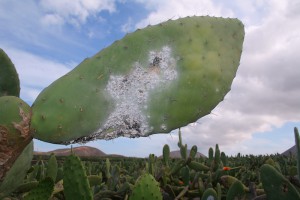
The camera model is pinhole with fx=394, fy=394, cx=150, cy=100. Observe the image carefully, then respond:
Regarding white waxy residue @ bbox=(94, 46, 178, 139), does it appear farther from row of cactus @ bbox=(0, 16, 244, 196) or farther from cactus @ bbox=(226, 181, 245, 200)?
cactus @ bbox=(226, 181, 245, 200)

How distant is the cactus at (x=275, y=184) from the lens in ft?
4.10

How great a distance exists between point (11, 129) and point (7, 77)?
1.62 feet

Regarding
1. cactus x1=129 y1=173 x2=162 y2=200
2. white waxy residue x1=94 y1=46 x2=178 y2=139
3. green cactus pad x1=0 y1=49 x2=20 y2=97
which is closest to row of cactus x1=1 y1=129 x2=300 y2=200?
cactus x1=129 y1=173 x2=162 y2=200

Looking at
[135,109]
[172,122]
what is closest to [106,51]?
[135,109]

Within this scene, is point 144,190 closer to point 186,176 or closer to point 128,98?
point 128,98

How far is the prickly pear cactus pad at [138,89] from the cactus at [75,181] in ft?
0.69

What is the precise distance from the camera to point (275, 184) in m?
1.26

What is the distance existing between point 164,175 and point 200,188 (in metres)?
0.32

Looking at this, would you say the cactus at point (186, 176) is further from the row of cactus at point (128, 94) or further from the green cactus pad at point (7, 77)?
the green cactus pad at point (7, 77)

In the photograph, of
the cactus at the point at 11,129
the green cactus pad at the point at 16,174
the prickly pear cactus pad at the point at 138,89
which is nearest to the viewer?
the cactus at the point at 11,129

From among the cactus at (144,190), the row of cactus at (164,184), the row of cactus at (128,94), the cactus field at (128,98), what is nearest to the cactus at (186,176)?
the row of cactus at (164,184)

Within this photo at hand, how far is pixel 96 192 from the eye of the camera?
2.24m

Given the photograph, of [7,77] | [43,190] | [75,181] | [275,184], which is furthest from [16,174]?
[275,184]

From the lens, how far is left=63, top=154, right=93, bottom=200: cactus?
4.71 feet
